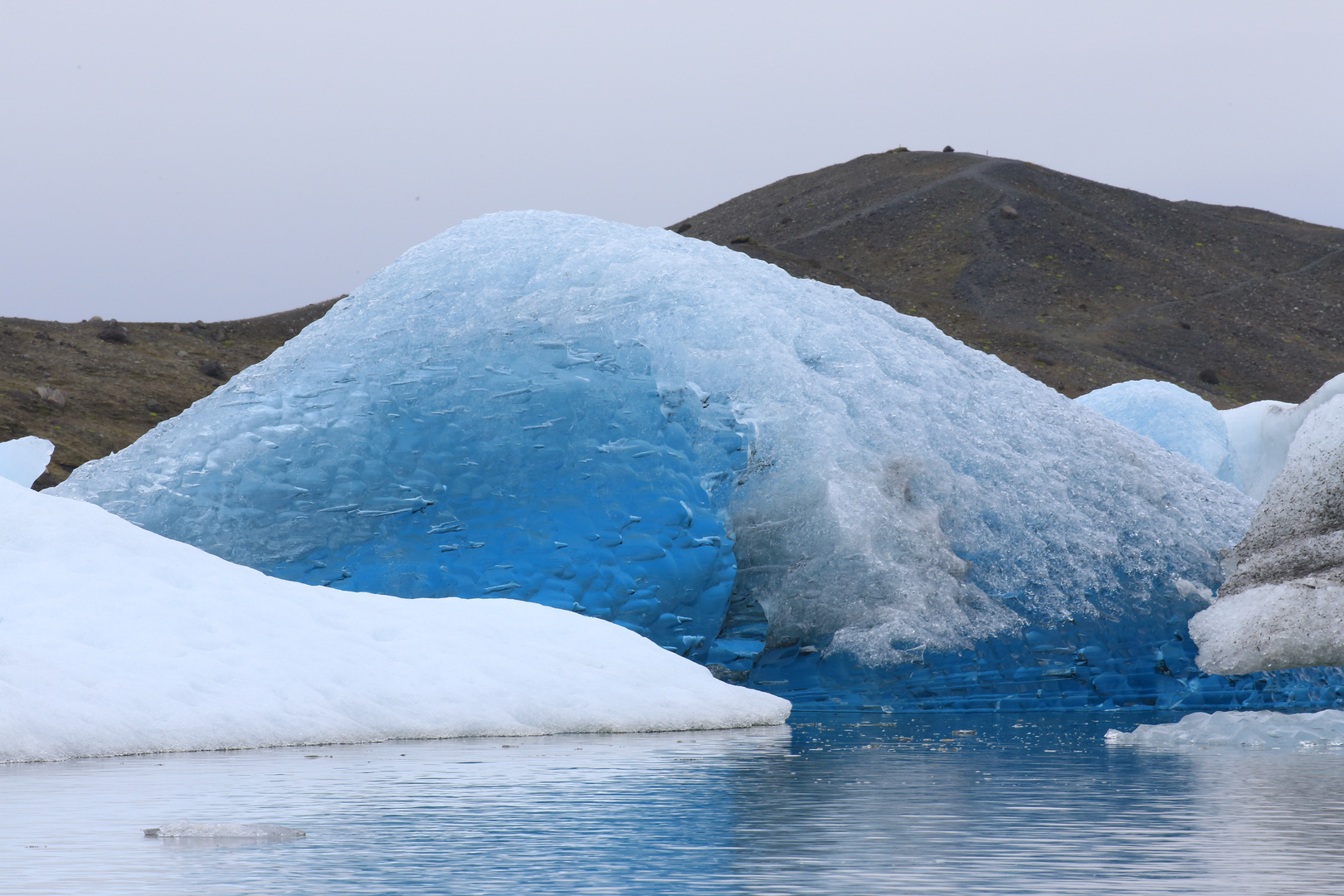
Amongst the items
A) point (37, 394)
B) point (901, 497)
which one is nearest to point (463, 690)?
point (901, 497)

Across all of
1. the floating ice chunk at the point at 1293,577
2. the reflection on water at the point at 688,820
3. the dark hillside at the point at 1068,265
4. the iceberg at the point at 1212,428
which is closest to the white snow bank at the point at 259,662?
the reflection on water at the point at 688,820

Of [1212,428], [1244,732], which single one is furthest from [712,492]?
[1212,428]

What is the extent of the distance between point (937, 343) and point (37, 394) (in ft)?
96.3

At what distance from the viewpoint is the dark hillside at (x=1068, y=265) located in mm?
69562

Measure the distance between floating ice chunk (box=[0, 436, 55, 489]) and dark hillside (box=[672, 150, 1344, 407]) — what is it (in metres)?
46.8

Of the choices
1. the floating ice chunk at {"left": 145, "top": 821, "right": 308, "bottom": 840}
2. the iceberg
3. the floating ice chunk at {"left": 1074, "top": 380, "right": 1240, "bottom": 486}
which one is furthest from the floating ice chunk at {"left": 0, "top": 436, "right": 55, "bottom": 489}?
the iceberg

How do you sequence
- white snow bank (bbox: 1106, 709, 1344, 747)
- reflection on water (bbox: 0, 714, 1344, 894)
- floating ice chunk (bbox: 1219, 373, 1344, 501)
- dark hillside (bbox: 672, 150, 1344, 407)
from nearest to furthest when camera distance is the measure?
reflection on water (bbox: 0, 714, 1344, 894)
white snow bank (bbox: 1106, 709, 1344, 747)
floating ice chunk (bbox: 1219, 373, 1344, 501)
dark hillside (bbox: 672, 150, 1344, 407)

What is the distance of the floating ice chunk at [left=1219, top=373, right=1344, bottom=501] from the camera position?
2473 centimetres

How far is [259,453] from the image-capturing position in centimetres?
1552

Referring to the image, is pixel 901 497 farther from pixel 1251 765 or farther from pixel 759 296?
pixel 1251 765

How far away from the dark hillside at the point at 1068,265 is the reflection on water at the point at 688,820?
53.0 meters

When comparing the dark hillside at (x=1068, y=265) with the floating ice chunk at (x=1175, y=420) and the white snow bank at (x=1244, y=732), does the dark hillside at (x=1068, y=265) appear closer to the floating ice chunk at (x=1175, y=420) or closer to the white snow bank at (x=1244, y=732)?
the floating ice chunk at (x=1175, y=420)

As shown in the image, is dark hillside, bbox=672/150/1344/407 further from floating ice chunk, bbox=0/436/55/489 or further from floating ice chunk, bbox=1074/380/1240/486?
floating ice chunk, bbox=0/436/55/489

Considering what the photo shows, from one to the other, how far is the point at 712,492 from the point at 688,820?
8627 mm
